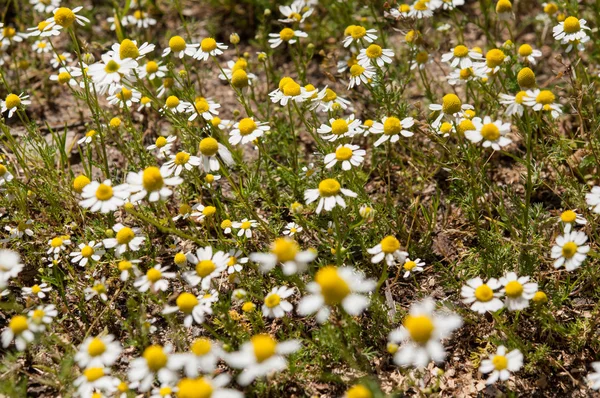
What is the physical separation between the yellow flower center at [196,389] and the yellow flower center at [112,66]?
194cm

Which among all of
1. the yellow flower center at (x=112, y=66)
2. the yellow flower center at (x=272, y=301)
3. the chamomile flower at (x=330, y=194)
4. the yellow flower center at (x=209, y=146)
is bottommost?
the yellow flower center at (x=272, y=301)

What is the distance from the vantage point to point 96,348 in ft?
9.29

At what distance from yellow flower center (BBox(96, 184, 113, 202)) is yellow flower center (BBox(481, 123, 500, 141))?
6.62ft

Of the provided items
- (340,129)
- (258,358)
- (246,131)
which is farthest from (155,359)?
(340,129)

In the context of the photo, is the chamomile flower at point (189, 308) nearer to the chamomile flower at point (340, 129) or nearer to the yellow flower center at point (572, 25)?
the chamomile flower at point (340, 129)

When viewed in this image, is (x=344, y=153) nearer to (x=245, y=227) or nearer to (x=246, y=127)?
(x=246, y=127)

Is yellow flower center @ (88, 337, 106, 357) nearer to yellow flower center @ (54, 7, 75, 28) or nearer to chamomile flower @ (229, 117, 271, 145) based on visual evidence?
chamomile flower @ (229, 117, 271, 145)

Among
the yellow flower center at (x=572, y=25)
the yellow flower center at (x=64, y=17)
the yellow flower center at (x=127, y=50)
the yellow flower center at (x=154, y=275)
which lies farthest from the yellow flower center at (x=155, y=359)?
the yellow flower center at (x=572, y=25)

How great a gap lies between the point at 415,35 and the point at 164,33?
2950 mm

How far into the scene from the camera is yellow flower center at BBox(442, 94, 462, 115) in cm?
354

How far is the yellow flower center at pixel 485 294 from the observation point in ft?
9.72

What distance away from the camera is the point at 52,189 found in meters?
4.18

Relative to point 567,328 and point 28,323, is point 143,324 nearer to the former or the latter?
point 28,323

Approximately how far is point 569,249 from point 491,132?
71 cm
